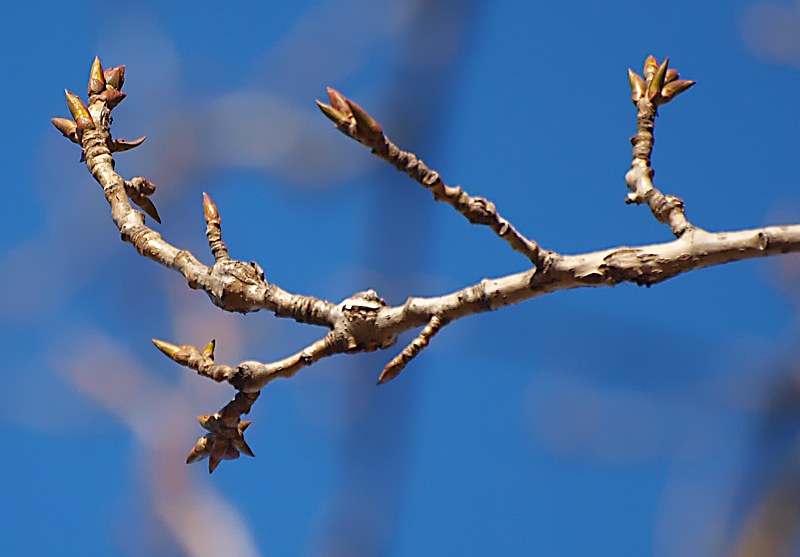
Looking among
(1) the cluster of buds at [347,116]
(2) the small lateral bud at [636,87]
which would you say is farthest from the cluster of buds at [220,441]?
(2) the small lateral bud at [636,87]

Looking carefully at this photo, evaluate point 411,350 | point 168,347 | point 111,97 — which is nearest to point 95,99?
point 111,97

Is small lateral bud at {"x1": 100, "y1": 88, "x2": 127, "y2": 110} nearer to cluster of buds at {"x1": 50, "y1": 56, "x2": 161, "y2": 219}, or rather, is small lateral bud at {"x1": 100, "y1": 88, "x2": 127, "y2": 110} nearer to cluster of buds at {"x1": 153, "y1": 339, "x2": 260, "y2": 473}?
cluster of buds at {"x1": 50, "y1": 56, "x2": 161, "y2": 219}

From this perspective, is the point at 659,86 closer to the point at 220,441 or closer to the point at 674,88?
the point at 674,88

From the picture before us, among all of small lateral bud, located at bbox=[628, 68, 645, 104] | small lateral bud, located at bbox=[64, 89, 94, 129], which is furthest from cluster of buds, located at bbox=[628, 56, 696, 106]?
small lateral bud, located at bbox=[64, 89, 94, 129]

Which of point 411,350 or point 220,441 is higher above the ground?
point 411,350

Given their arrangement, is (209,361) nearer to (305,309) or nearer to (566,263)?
(305,309)
